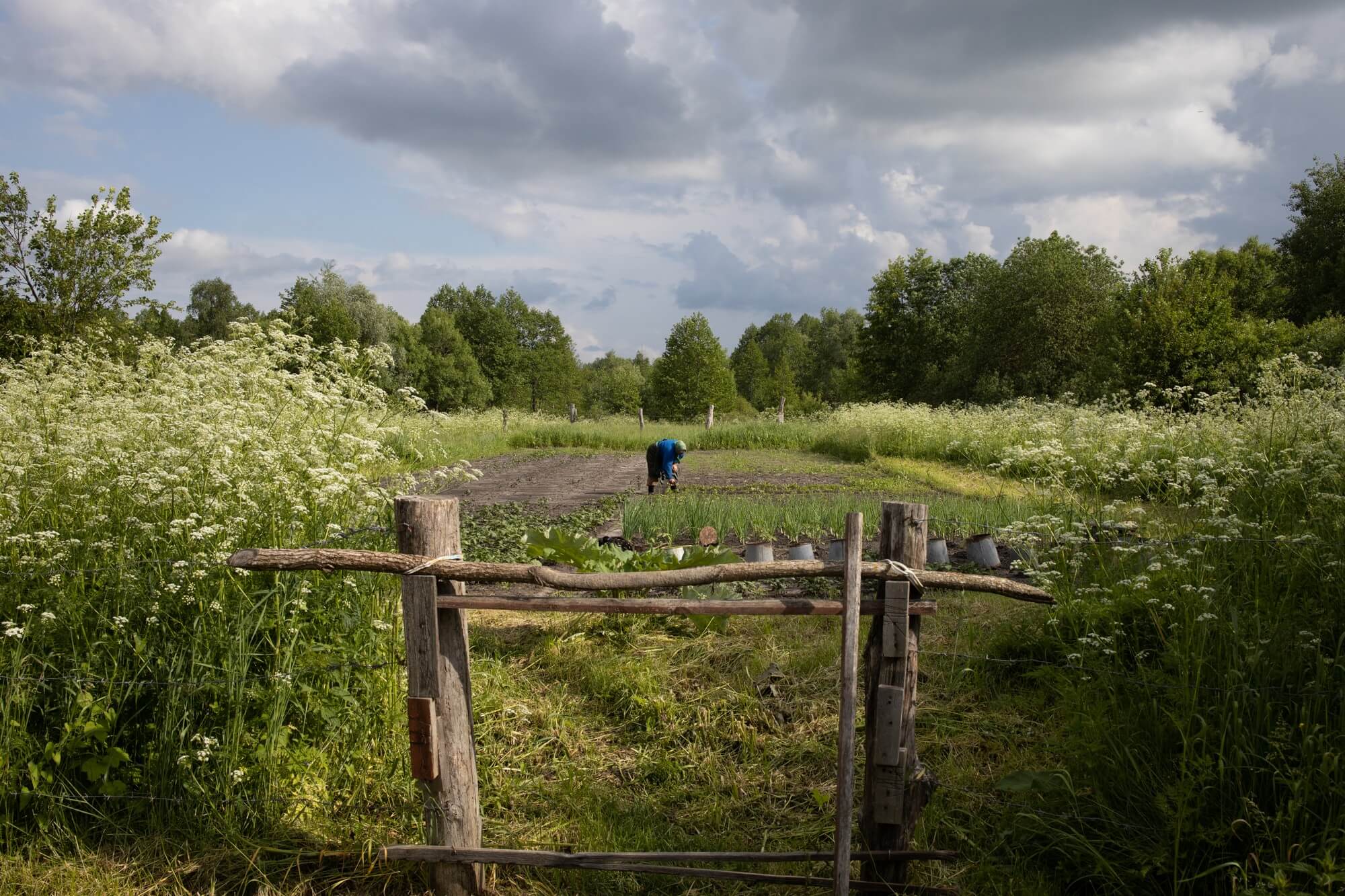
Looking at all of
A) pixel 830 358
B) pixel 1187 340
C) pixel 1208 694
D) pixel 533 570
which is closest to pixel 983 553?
pixel 1208 694

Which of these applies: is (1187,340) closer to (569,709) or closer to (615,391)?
(569,709)

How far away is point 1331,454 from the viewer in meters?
4.06

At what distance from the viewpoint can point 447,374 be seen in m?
45.3

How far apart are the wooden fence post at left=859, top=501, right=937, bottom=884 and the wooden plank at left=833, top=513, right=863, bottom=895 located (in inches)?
7.3

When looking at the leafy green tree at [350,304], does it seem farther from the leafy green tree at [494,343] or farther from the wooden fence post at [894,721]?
the wooden fence post at [894,721]

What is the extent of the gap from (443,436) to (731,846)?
19347 millimetres

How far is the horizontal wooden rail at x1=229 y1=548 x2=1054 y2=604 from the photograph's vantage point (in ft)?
9.86

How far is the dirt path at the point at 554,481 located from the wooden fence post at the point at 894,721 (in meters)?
7.16

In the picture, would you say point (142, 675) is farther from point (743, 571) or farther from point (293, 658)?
point (743, 571)

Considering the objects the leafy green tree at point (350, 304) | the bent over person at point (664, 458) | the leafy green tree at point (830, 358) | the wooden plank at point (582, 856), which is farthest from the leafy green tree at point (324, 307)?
the leafy green tree at point (830, 358)

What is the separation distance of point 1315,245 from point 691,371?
2968 centimetres

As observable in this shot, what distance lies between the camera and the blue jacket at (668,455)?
39.9ft

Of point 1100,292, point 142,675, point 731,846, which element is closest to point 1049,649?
point 731,846

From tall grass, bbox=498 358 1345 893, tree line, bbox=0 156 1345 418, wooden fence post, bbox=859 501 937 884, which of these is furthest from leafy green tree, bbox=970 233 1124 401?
wooden fence post, bbox=859 501 937 884
